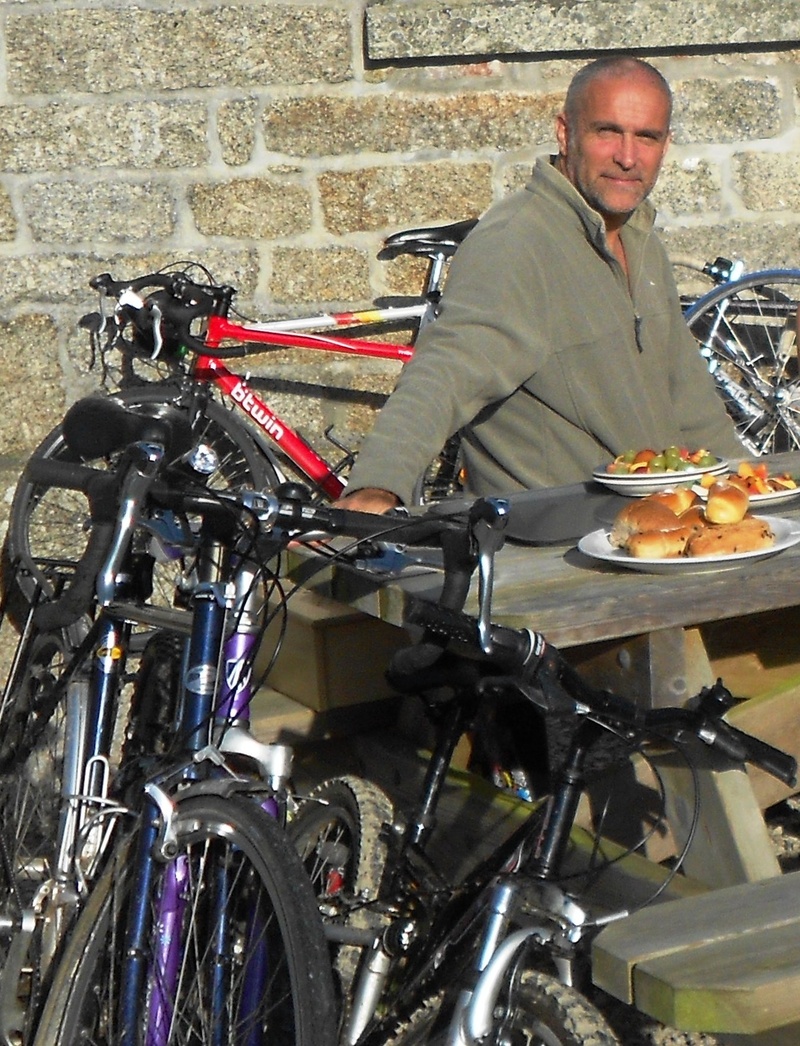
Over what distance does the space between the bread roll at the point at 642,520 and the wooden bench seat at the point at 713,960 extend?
51cm

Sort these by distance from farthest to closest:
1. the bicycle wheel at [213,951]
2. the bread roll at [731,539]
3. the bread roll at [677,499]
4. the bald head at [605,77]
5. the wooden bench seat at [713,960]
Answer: the bald head at [605,77] → the bread roll at [677,499] → the bread roll at [731,539] → the bicycle wheel at [213,951] → the wooden bench seat at [713,960]

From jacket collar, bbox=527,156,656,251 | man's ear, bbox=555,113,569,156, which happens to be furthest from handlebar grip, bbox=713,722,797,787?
man's ear, bbox=555,113,569,156

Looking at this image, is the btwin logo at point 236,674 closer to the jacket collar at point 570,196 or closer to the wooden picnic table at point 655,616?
the wooden picnic table at point 655,616

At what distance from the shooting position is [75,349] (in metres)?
4.89

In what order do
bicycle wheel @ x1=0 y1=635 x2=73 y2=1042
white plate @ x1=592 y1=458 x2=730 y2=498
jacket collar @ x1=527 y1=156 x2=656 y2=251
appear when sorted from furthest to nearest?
jacket collar @ x1=527 y1=156 x2=656 y2=251 → bicycle wheel @ x1=0 y1=635 x2=73 y2=1042 → white plate @ x1=592 y1=458 x2=730 y2=498

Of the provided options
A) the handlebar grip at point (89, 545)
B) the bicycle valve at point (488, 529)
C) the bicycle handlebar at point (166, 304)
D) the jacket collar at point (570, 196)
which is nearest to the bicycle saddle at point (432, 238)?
the bicycle handlebar at point (166, 304)

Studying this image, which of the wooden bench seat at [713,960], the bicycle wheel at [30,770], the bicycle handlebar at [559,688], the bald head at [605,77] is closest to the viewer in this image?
the wooden bench seat at [713,960]

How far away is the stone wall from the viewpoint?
15.6ft

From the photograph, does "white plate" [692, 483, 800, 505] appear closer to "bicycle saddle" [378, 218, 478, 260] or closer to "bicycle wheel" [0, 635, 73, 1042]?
"bicycle wheel" [0, 635, 73, 1042]

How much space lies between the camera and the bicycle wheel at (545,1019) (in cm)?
181

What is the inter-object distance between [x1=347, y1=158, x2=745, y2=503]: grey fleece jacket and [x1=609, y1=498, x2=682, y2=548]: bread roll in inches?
28.9

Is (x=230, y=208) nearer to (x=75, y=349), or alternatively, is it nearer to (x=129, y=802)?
(x=75, y=349)

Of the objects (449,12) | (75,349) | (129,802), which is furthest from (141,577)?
(449,12)

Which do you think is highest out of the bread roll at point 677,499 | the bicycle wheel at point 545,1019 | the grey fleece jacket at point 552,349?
the grey fleece jacket at point 552,349
